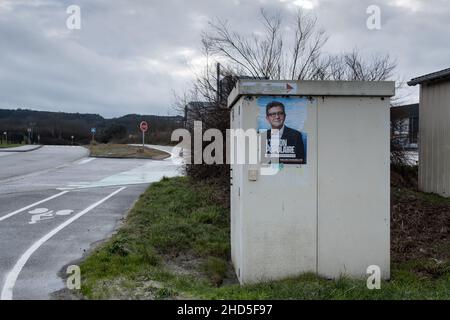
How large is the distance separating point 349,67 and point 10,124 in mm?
110507

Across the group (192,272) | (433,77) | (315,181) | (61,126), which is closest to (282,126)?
(315,181)

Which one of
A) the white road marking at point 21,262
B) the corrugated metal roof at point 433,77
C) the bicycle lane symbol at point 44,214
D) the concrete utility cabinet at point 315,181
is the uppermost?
the corrugated metal roof at point 433,77

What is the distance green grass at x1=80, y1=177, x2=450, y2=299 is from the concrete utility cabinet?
0.35m

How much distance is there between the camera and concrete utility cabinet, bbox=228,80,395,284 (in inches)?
231

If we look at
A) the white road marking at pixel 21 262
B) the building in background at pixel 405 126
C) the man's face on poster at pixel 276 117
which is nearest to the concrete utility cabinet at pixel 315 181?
the man's face on poster at pixel 276 117

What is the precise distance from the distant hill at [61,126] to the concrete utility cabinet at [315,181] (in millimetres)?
76970

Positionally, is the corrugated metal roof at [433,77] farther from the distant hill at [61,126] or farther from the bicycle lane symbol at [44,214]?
the distant hill at [61,126]

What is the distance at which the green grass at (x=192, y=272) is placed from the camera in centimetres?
515

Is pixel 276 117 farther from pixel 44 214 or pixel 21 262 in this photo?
pixel 44 214

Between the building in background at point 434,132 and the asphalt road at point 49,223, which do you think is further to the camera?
the building in background at point 434,132

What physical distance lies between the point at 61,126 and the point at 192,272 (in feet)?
374
